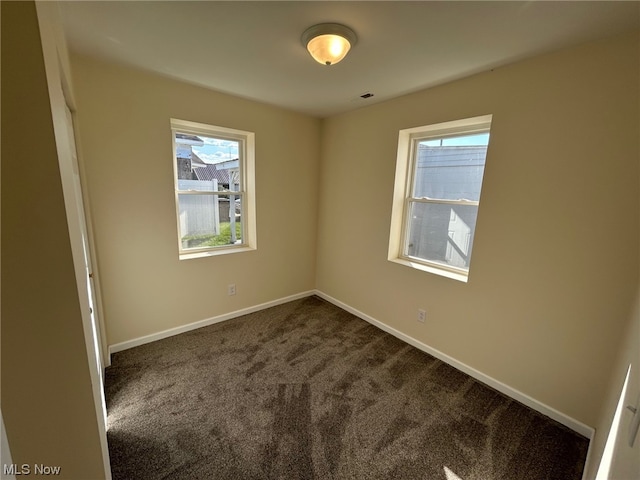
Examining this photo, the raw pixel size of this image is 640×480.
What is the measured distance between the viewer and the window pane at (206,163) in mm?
2607

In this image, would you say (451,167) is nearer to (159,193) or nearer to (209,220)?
(209,220)

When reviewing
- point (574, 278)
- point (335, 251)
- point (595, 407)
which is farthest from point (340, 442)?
point (335, 251)

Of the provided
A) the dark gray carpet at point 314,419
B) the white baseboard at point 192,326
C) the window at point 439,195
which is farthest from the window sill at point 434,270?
the white baseboard at point 192,326

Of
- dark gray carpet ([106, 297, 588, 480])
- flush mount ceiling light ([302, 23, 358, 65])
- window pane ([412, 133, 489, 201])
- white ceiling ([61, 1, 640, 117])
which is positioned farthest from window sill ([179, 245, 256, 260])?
flush mount ceiling light ([302, 23, 358, 65])

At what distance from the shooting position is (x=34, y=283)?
2.42ft

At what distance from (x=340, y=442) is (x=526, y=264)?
1715 mm

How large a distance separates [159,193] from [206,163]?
0.59m

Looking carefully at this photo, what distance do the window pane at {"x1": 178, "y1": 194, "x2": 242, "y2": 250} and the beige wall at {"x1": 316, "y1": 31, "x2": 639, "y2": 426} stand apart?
192cm

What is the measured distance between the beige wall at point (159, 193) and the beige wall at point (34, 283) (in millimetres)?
1714

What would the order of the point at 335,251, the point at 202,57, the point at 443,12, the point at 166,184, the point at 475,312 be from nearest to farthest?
1. the point at 443,12
2. the point at 202,57
3. the point at 475,312
4. the point at 166,184
5. the point at 335,251

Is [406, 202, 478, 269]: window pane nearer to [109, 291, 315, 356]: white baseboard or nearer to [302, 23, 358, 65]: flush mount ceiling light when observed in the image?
[302, 23, 358, 65]: flush mount ceiling light

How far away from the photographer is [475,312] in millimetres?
2178

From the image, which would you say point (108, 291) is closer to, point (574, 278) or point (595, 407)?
point (574, 278)

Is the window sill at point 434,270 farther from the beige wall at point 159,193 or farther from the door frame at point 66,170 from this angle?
the door frame at point 66,170
